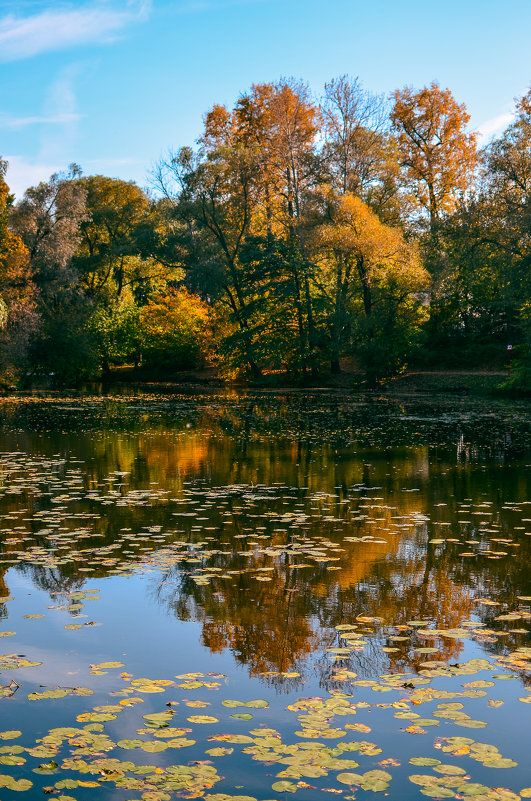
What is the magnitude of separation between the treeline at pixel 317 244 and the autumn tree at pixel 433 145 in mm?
110

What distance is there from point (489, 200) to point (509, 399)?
36.0 ft

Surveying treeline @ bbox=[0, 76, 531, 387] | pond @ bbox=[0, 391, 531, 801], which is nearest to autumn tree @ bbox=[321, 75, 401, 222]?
treeline @ bbox=[0, 76, 531, 387]

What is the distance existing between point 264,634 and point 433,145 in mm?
49826

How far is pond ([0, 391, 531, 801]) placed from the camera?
4348 mm

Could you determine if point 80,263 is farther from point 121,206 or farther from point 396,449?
point 396,449

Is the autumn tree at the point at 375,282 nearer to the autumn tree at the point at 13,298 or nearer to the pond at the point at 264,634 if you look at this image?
the autumn tree at the point at 13,298

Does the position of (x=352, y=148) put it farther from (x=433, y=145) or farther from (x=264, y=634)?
(x=264, y=634)

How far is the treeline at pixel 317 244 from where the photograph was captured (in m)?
42.4

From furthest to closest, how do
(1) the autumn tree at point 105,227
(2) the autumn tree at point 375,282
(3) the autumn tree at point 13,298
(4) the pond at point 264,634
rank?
(1) the autumn tree at point 105,227 < (2) the autumn tree at point 375,282 < (3) the autumn tree at point 13,298 < (4) the pond at point 264,634

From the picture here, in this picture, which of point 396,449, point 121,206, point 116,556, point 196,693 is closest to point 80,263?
point 121,206

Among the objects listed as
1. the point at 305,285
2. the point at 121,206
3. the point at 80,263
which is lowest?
the point at 305,285

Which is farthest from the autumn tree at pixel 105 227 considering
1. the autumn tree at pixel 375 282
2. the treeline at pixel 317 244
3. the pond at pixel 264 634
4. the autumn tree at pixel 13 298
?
the pond at pixel 264 634

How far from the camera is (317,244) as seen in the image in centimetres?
4362

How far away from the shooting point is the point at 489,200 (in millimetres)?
40281
